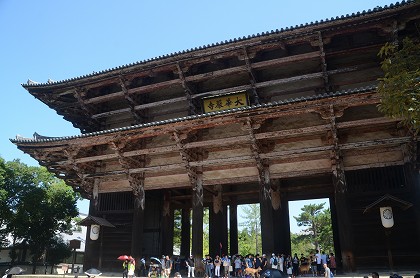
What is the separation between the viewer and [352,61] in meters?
14.9

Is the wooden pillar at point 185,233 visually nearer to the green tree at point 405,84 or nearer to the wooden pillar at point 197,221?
the wooden pillar at point 197,221

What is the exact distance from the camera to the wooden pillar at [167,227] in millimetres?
18203

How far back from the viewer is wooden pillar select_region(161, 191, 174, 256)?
59.7 ft

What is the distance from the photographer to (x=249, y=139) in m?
13.8

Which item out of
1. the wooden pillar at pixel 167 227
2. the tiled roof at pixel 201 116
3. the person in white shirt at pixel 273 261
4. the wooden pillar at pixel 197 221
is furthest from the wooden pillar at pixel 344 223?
the wooden pillar at pixel 167 227

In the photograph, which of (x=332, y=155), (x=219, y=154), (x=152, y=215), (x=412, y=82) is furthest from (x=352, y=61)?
(x=152, y=215)

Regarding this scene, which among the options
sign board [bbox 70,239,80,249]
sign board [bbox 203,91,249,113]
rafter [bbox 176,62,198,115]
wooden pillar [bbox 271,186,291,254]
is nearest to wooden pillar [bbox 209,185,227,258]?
wooden pillar [bbox 271,186,291,254]

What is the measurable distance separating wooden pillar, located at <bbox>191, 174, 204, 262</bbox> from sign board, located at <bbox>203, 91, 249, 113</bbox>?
3214mm

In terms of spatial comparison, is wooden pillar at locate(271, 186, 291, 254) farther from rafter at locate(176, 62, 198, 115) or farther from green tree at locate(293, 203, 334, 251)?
green tree at locate(293, 203, 334, 251)

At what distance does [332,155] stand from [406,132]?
278 cm

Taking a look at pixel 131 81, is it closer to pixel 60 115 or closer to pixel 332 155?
pixel 60 115

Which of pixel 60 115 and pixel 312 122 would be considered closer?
pixel 312 122

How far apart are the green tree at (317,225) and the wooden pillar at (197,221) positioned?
36158mm

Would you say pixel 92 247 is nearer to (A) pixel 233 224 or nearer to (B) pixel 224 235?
(B) pixel 224 235
